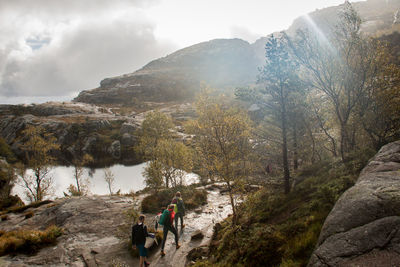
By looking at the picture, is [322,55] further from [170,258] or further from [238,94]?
[170,258]

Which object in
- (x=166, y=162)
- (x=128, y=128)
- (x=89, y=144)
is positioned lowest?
(x=166, y=162)

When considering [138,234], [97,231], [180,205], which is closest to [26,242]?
[97,231]

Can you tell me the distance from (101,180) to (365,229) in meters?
68.1

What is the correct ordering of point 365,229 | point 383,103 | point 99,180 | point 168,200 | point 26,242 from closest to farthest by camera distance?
point 365,229 < point 26,242 < point 383,103 < point 168,200 < point 99,180

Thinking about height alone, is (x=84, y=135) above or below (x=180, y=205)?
above

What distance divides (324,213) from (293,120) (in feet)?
49.8

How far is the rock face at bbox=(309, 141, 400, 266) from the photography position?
4926 mm

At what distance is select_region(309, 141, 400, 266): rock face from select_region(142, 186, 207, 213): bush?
21.3m

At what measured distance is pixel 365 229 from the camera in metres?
5.58

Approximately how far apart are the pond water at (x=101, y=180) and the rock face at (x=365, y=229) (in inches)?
1767

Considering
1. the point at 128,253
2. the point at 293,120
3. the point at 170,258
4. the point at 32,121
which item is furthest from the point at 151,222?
the point at 32,121

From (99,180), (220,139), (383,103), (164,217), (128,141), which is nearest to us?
(164,217)

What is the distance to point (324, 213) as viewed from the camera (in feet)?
32.4

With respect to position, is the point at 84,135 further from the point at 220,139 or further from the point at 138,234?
the point at 220,139
